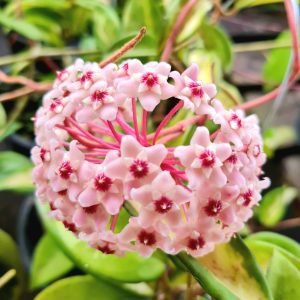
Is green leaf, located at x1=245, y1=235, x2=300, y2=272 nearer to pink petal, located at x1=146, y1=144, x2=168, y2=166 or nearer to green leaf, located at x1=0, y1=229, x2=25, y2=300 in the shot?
pink petal, located at x1=146, y1=144, x2=168, y2=166

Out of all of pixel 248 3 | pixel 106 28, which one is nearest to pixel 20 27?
pixel 106 28

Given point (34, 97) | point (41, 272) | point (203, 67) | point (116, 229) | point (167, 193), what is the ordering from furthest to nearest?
point (34, 97), point (203, 67), point (41, 272), point (116, 229), point (167, 193)

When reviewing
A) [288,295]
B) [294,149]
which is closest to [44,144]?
[288,295]

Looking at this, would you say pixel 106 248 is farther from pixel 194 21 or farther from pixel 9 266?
pixel 194 21

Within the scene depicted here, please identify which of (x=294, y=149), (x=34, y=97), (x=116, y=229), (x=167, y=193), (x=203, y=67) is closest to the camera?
(x=167, y=193)

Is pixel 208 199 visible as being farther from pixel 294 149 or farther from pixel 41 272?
pixel 294 149

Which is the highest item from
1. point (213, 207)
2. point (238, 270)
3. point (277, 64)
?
point (213, 207)

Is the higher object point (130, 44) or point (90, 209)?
point (130, 44)

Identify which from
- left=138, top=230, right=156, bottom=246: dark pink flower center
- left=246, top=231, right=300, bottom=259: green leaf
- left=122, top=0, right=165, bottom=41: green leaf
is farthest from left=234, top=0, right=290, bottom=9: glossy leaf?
left=138, top=230, right=156, bottom=246: dark pink flower center
